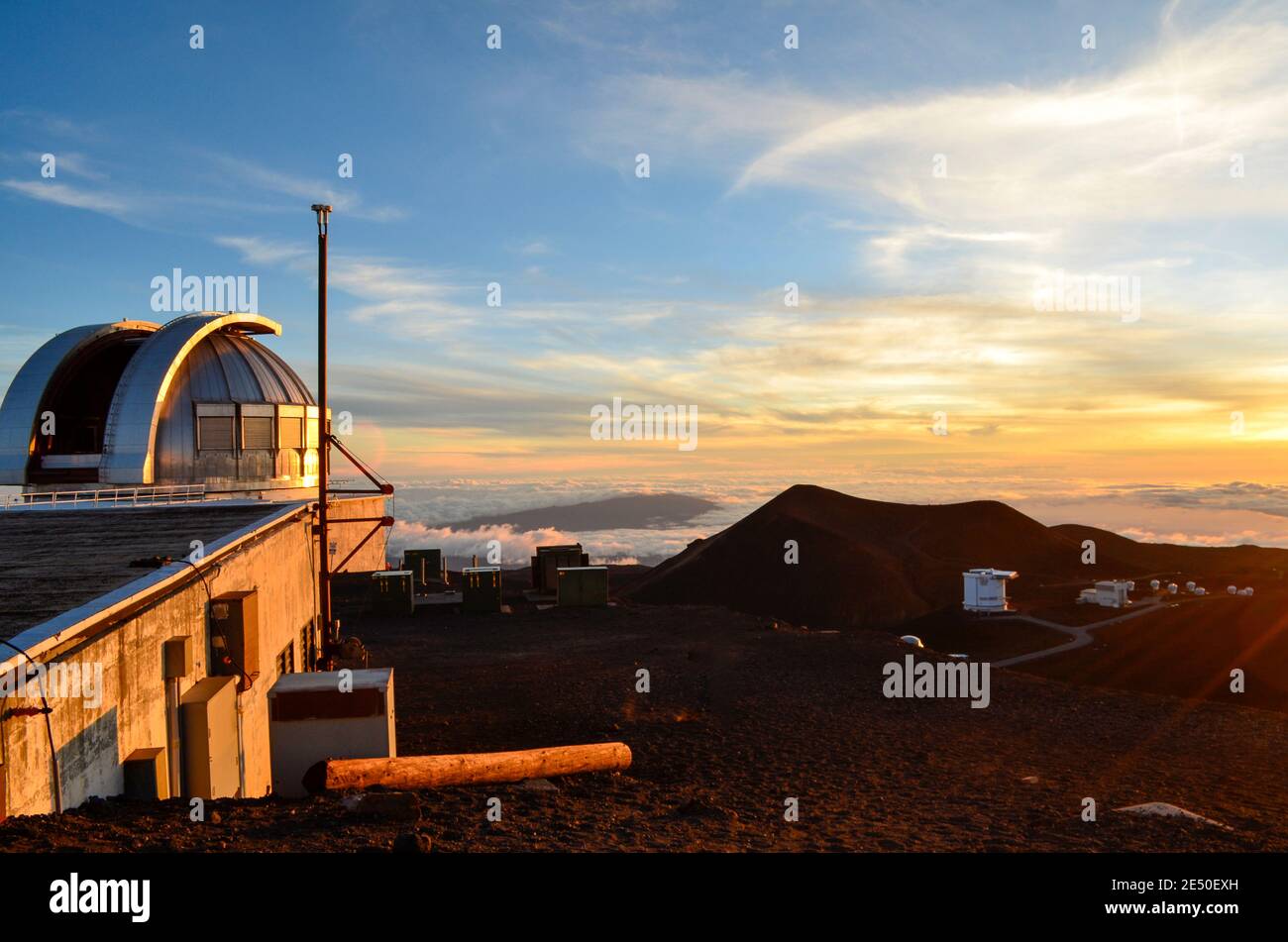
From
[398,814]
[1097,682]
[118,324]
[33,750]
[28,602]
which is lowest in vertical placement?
[1097,682]

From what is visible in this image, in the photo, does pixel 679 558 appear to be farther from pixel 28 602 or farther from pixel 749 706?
pixel 28 602

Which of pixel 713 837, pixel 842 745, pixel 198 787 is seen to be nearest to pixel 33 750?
pixel 198 787

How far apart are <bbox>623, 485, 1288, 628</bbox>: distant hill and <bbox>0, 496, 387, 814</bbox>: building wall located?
35.2 meters

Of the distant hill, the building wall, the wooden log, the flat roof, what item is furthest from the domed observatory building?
the distant hill

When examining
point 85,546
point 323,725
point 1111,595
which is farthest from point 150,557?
point 1111,595

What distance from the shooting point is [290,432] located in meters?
30.3

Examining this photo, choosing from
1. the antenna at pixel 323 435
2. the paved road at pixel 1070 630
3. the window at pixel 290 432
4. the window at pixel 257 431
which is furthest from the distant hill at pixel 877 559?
the antenna at pixel 323 435

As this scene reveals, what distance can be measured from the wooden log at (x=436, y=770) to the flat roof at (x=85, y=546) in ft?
11.1

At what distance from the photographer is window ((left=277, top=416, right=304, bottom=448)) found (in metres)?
29.9

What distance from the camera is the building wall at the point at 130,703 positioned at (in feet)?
23.3

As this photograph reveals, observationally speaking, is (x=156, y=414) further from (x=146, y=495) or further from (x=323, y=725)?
(x=323, y=725)

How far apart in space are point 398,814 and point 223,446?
23555 mm

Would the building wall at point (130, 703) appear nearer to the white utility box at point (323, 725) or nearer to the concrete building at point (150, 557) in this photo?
the concrete building at point (150, 557)

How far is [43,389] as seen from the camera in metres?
28.1
